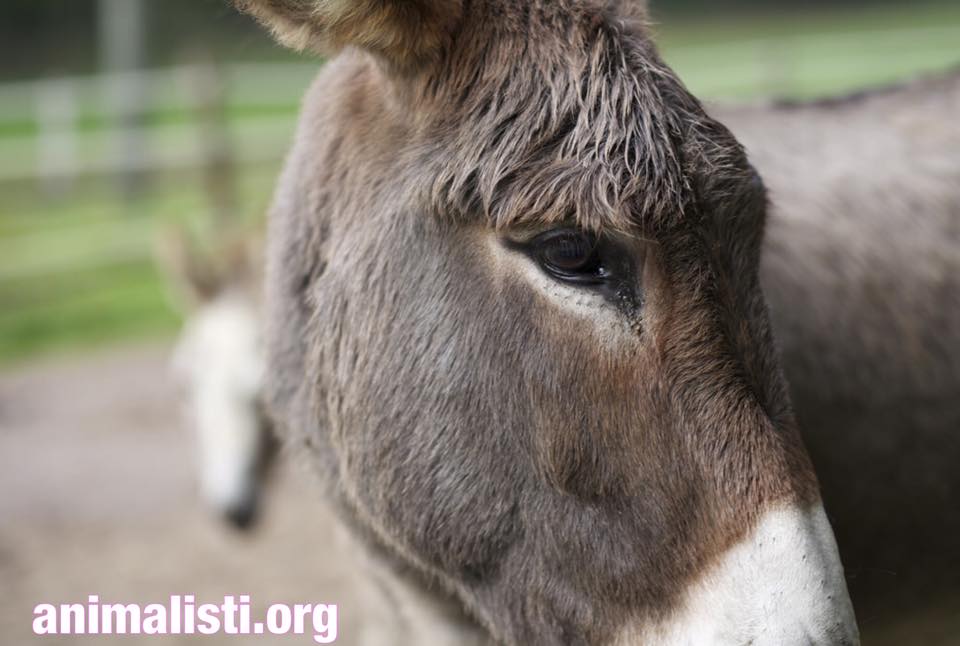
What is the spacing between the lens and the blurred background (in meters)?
6.68

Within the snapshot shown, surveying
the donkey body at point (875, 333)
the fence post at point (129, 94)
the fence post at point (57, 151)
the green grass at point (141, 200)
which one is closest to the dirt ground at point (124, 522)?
the green grass at point (141, 200)

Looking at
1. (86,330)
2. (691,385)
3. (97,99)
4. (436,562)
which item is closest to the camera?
(691,385)

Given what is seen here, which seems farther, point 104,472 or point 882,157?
point 104,472

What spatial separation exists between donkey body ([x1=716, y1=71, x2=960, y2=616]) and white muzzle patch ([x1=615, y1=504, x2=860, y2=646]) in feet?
3.32

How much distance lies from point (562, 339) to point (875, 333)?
151 cm

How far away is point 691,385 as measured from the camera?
6.91 feet

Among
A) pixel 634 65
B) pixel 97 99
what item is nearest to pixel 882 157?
pixel 634 65

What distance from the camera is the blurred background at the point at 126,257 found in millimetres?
6684

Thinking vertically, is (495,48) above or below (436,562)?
above

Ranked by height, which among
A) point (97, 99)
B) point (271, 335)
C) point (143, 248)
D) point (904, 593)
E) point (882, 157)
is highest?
point (97, 99)

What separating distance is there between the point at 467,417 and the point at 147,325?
384 inches

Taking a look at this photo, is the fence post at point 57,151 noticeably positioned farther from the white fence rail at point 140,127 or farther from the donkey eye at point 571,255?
the donkey eye at point 571,255

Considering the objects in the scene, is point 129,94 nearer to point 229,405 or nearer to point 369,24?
point 229,405

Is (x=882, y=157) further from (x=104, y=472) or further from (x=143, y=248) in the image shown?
(x=143, y=248)
